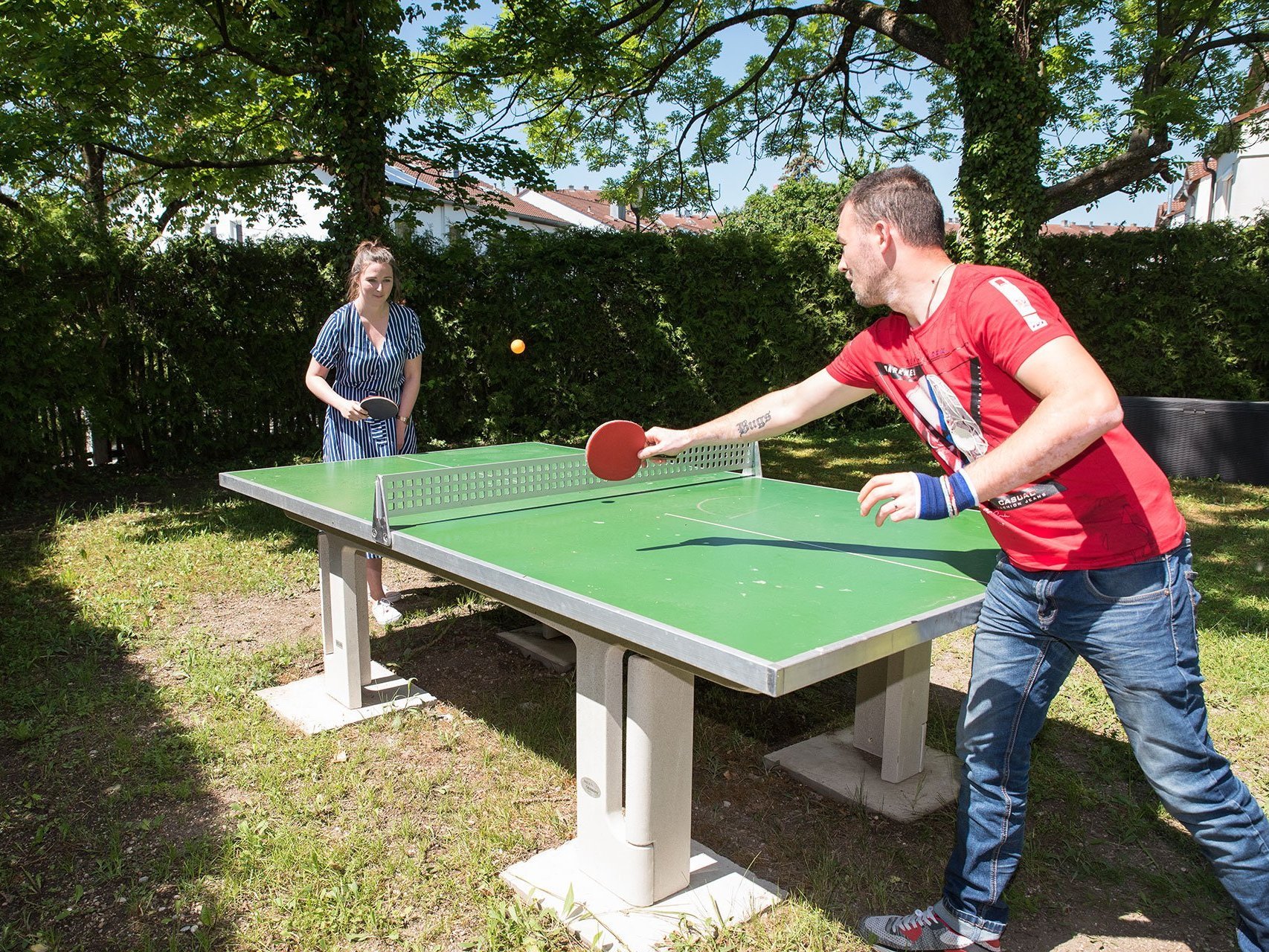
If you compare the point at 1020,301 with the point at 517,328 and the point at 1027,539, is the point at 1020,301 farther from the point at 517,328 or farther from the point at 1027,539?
the point at 517,328

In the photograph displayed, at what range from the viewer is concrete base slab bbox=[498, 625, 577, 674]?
15.5 feet

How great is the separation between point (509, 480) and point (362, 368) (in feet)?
6.13

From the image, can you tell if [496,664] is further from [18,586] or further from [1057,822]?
[18,586]

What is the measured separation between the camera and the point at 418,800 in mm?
3406

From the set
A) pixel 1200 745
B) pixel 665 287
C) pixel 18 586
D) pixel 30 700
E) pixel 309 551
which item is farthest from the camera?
pixel 665 287

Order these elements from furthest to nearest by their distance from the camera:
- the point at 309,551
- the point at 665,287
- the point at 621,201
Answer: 1. the point at 621,201
2. the point at 665,287
3. the point at 309,551

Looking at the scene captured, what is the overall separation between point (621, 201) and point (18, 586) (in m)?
15.7

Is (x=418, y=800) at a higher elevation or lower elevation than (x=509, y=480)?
lower

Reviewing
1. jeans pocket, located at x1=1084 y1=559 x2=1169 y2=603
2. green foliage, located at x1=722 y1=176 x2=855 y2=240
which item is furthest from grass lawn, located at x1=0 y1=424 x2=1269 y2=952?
green foliage, located at x1=722 y1=176 x2=855 y2=240

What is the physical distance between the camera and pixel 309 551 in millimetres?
6734

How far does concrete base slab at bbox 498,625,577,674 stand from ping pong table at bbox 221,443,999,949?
99 cm

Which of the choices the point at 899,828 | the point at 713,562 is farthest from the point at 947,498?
the point at 899,828

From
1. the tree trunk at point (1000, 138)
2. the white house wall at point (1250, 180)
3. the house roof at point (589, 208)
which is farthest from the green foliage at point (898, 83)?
the house roof at point (589, 208)

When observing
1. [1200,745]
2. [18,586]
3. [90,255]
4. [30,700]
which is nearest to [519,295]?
Result: [90,255]
